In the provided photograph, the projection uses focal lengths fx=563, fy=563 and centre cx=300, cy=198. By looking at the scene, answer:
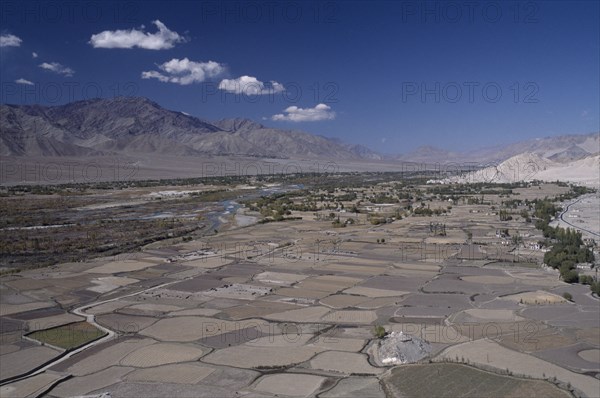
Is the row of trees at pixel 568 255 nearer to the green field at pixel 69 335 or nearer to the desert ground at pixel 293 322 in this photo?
the desert ground at pixel 293 322

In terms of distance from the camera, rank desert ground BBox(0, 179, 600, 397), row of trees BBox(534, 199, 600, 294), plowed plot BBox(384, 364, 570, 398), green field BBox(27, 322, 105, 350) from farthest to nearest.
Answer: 1. row of trees BBox(534, 199, 600, 294)
2. green field BBox(27, 322, 105, 350)
3. desert ground BBox(0, 179, 600, 397)
4. plowed plot BBox(384, 364, 570, 398)

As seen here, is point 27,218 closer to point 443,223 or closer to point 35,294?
point 35,294

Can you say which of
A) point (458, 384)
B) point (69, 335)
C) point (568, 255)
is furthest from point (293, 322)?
point (568, 255)

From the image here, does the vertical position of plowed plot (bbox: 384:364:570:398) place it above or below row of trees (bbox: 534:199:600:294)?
below

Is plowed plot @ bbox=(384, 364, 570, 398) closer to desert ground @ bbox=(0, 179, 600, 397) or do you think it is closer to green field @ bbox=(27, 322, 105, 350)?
desert ground @ bbox=(0, 179, 600, 397)

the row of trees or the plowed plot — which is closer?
the plowed plot

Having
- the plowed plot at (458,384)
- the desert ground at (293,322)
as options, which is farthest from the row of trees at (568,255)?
the plowed plot at (458,384)

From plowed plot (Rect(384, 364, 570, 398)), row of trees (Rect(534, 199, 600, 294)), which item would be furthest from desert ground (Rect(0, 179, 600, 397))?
row of trees (Rect(534, 199, 600, 294))

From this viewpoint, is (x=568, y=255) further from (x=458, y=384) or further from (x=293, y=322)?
(x=458, y=384)
